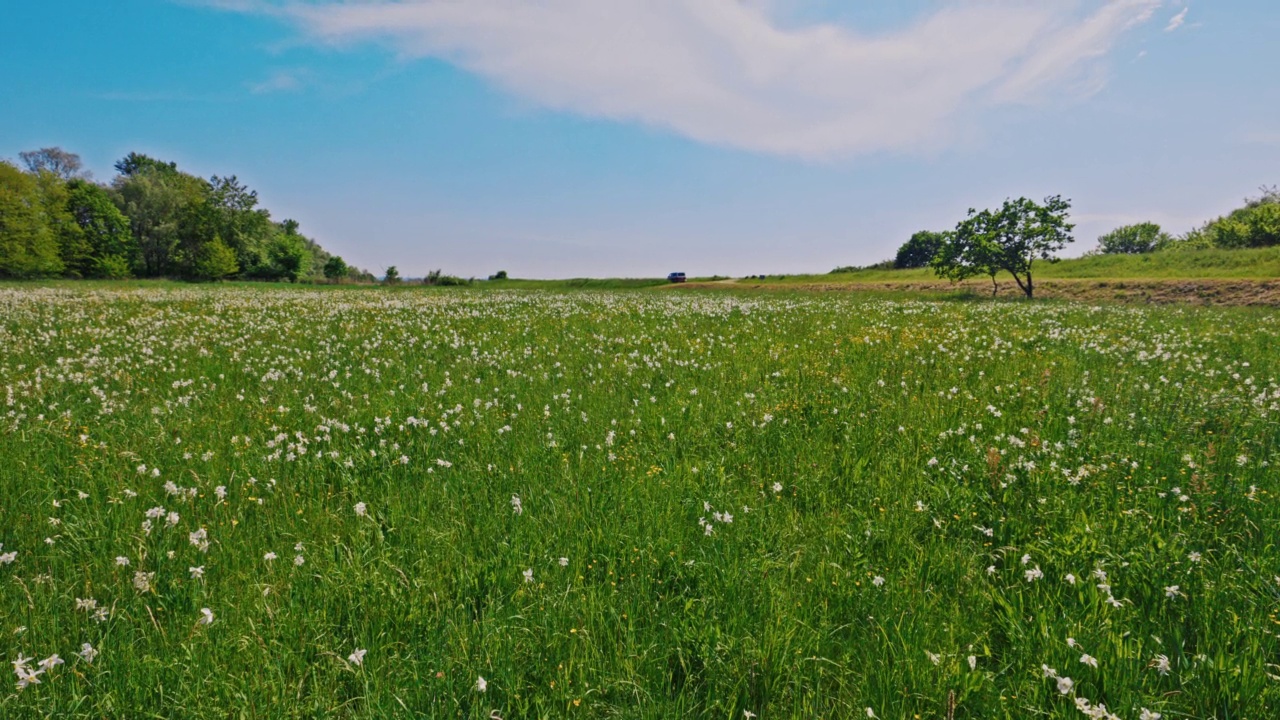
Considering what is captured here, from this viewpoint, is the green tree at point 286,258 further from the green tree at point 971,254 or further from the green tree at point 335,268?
the green tree at point 971,254

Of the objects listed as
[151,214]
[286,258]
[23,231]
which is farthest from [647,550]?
[151,214]

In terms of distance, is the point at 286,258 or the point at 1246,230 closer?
the point at 1246,230

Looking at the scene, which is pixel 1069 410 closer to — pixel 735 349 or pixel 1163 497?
pixel 1163 497

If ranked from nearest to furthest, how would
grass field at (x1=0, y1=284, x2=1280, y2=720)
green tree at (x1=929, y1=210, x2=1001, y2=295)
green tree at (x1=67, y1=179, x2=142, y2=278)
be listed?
grass field at (x1=0, y1=284, x2=1280, y2=720), green tree at (x1=929, y1=210, x2=1001, y2=295), green tree at (x1=67, y1=179, x2=142, y2=278)

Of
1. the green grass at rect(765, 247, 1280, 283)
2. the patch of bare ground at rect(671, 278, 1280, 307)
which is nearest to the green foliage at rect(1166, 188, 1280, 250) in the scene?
the green grass at rect(765, 247, 1280, 283)

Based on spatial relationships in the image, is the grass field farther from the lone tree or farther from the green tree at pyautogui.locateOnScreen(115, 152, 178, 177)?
the green tree at pyautogui.locateOnScreen(115, 152, 178, 177)

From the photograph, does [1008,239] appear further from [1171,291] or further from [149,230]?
[149,230]

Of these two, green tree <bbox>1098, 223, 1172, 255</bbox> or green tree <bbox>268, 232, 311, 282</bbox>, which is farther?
green tree <bbox>1098, 223, 1172, 255</bbox>

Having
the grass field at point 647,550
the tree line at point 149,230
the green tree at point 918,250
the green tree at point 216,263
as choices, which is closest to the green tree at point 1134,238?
the green tree at point 918,250

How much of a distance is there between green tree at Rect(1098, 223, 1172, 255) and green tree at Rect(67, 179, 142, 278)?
181m

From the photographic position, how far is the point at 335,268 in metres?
77.4

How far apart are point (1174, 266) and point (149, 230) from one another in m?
126

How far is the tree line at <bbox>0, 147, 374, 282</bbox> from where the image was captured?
210 feet

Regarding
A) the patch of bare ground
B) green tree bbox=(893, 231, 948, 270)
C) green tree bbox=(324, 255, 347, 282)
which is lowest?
the patch of bare ground
